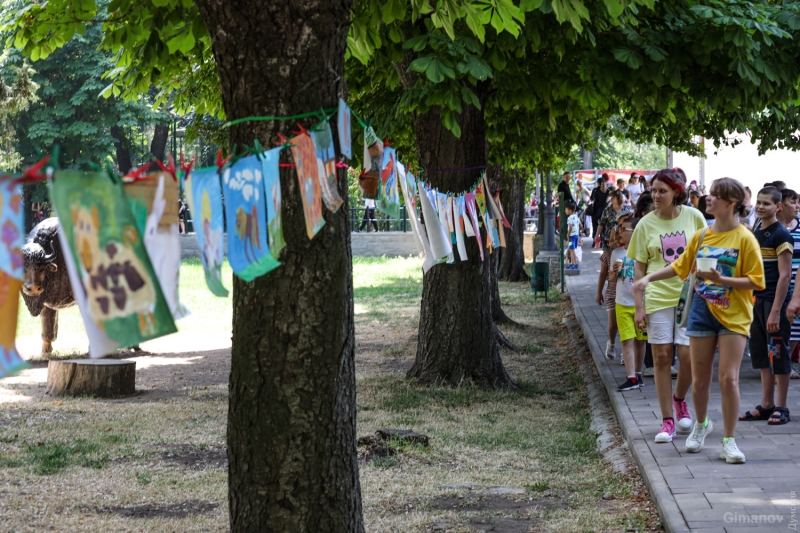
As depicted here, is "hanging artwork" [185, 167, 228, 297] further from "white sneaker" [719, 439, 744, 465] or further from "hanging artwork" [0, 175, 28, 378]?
"white sneaker" [719, 439, 744, 465]

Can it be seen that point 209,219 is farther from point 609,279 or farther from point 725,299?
point 609,279

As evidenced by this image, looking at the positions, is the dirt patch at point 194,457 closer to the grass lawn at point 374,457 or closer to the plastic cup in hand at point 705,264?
the grass lawn at point 374,457

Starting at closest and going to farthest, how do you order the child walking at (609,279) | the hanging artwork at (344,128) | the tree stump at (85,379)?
1. the hanging artwork at (344,128)
2. the child walking at (609,279)
3. the tree stump at (85,379)

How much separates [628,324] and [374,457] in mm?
3367

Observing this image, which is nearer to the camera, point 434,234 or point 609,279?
point 434,234

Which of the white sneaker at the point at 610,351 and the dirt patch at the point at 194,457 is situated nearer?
the dirt patch at the point at 194,457

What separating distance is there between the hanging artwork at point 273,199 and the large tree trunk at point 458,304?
622cm

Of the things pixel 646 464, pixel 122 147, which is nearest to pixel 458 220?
pixel 646 464

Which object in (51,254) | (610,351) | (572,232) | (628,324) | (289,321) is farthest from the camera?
(572,232)

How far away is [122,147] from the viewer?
1781 inches

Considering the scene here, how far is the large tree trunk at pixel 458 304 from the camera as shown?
33.4ft

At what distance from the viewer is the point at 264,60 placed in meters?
4.10

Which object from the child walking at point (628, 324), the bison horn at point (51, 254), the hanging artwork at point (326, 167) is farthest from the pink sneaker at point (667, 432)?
the bison horn at point (51, 254)

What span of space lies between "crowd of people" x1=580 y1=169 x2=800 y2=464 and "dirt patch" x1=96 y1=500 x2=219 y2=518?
3.26m
